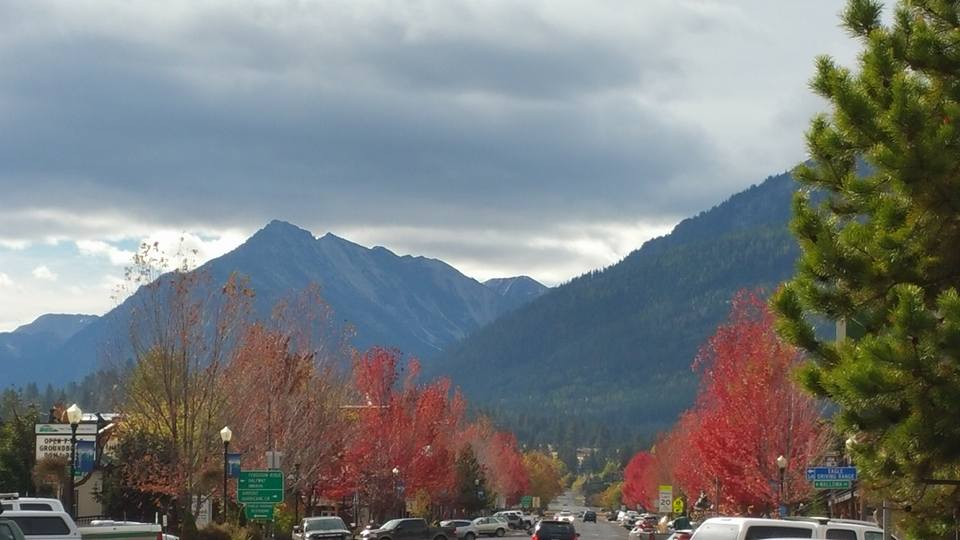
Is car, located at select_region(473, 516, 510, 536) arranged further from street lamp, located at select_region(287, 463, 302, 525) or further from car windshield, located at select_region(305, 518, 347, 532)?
car windshield, located at select_region(305, 518, 347, 532)

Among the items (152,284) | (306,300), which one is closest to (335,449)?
(306,300)

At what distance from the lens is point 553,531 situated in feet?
200

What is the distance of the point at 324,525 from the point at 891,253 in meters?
41.7

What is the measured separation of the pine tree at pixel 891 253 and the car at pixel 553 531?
A: 42.7m

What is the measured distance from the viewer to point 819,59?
1848 cm

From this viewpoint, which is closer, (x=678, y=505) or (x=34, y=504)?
(x=34, y=504)

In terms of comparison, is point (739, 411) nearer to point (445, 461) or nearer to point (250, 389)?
Answer: point (250, 389)

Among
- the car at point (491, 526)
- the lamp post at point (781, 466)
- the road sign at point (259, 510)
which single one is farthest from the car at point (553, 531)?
the car at point (491, 526)

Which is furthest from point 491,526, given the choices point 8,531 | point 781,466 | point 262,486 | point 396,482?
point 8,531

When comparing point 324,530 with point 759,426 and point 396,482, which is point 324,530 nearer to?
point 759,426

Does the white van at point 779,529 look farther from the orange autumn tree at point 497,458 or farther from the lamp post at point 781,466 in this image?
the orange autumn tree at point 497,458

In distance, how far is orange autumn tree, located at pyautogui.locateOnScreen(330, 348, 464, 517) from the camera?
77.9 metres

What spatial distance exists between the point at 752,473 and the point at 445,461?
33669 millimetres

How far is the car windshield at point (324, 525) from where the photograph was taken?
182ft
